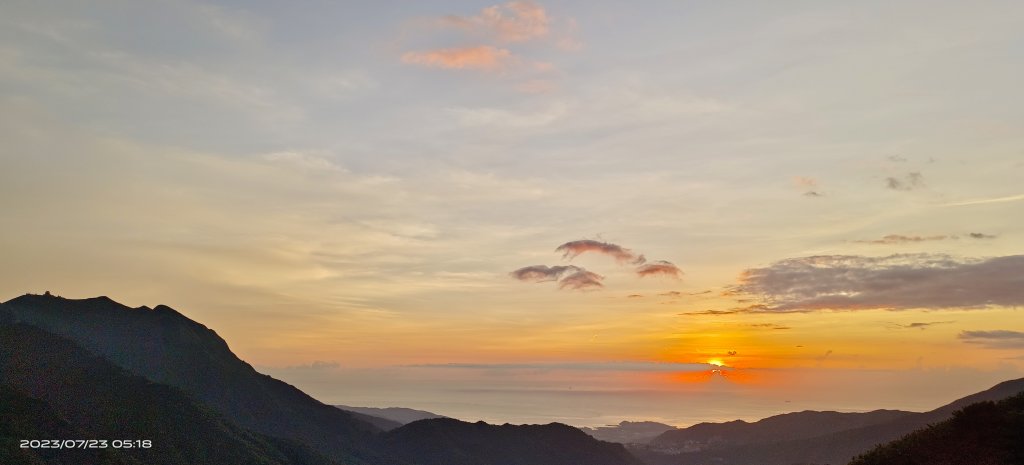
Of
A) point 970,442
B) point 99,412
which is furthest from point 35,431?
point 970,442

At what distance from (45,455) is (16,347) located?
53052mm

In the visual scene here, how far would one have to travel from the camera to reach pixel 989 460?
63.6 metres

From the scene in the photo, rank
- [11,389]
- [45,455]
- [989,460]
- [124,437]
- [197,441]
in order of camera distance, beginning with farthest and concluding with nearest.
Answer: [197,441]
[124,437]
[11,389]
[45,455]
[989,460]

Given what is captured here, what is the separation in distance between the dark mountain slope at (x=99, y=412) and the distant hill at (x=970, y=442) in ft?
337

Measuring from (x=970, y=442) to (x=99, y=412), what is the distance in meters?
134

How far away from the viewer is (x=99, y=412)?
126500mm

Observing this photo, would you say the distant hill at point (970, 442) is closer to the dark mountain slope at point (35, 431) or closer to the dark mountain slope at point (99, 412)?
the dark mountain slope at point (35, 431)

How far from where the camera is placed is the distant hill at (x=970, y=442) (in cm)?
6431

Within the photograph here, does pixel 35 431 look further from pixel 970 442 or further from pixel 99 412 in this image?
pixel 970 442

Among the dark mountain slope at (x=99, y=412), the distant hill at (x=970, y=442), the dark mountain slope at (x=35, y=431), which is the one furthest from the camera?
the dark mountain slope at (x=99, y=412)

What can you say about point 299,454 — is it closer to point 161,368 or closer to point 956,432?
point 161,368


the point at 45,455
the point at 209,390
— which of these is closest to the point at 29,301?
the point at 209,390

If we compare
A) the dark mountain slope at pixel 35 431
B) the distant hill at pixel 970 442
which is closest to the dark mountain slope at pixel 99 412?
the dark mountain slope at pixel 35 431

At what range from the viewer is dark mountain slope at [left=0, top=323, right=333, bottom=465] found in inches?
4129
